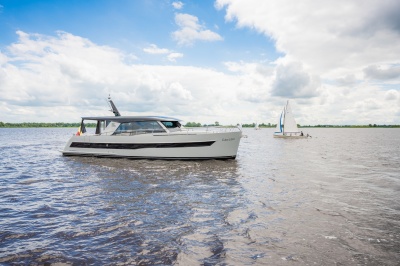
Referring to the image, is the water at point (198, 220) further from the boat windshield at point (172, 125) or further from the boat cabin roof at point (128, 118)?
the boat windshield at point (172, 125)

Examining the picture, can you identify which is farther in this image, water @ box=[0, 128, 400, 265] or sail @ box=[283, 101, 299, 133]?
sail @ box=[283, 101, 299, 133]

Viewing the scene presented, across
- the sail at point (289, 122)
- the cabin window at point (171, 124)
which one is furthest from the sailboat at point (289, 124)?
the cabin window at point (171, 124)

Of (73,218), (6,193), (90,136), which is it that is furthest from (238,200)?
(90,136)

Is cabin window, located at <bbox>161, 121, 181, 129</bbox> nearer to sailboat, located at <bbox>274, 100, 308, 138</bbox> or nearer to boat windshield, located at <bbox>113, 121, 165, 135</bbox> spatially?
boat windshield, located at <bbox>113, 121, 165, 135</bbox>

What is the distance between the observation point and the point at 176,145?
17078 mm

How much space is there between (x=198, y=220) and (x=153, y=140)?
1153cm

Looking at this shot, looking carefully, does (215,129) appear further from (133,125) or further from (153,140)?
(133,125)

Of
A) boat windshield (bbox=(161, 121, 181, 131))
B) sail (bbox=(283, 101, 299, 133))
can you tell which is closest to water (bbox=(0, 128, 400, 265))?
boat windshield (bbox=(161, 121, 181, 131))

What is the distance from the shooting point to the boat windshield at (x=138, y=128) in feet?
59.5

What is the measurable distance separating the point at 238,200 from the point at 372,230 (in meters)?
3.80

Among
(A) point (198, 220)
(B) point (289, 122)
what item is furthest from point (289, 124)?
(A) point (198, 220)

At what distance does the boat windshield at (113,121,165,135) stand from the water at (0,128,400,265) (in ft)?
19.8

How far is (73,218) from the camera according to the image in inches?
267

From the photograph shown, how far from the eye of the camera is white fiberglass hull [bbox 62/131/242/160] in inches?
667
